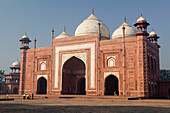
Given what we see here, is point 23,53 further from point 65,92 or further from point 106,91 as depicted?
point 106,91

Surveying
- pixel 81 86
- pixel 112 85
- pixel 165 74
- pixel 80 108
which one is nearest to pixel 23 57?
pixel 81 86

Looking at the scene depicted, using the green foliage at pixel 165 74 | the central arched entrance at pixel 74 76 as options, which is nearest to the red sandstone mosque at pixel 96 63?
the central arched entrance at pixel 74 76

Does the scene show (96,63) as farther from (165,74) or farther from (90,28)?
(165,74)

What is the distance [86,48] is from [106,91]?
504cm

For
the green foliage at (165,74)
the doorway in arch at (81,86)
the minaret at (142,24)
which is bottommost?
the doorway in arch at (81,86)

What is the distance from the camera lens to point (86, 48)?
77.2 feet

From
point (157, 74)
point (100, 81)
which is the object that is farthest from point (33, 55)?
point (157, 74)

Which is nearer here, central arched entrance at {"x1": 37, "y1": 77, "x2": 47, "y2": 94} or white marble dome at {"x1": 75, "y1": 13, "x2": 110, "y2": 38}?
white marble dome at {"x1": 75, "y1": 13, "x2": 110, "y2": 38}

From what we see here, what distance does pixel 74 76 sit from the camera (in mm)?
26359

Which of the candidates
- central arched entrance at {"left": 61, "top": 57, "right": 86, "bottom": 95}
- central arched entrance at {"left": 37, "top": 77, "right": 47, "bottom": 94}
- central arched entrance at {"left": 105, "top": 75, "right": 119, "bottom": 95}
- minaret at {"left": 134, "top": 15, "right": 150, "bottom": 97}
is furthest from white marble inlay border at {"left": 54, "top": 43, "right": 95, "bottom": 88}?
minaret at {"left": 134, "top": 15, "right": 150, "bottom": 97}

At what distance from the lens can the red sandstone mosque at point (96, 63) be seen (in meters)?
20.5

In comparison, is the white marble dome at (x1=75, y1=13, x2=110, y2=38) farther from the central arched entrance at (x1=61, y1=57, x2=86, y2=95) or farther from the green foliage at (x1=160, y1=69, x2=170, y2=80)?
the green foliage at (x1=160, y1=69, x2=170, y2=80)

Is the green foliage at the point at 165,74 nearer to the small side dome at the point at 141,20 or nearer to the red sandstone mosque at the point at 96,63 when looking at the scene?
the red sandstone mosque at the point at 96,63

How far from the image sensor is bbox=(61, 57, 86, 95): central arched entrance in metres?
25.4
